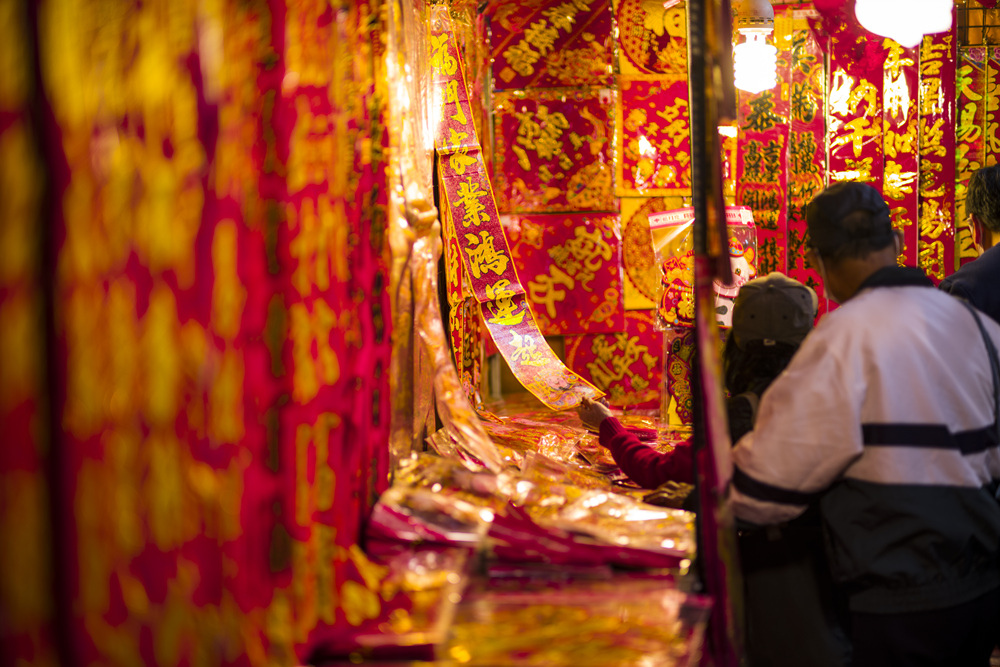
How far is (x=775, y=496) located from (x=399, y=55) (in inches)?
47.2

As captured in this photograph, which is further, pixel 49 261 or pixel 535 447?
pixel 535 447

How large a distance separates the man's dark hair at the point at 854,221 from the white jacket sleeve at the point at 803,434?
0.22 meters

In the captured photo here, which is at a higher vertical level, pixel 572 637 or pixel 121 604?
pixel 121 604

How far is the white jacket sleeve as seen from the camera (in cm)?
134

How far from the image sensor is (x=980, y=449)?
144cm

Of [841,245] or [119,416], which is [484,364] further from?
[119,416]

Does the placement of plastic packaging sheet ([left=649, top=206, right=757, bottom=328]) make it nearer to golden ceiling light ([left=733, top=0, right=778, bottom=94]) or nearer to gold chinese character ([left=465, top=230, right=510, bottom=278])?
gold chinese character ([left=465, top=230, right=510, bottom=278])

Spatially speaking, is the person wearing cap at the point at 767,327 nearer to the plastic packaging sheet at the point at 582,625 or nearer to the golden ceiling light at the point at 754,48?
the plastic packaging sheet at the point at 582,625

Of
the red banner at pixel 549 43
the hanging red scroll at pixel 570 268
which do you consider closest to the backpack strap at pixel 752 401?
the hanging red scroll at pixel 570 268

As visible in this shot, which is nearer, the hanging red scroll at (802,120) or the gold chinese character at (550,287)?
the gold chinese character at (550,287)

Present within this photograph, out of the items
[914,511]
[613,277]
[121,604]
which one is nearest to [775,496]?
[914,511]

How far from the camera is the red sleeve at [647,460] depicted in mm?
1735

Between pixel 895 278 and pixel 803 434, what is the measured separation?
0.37 meters

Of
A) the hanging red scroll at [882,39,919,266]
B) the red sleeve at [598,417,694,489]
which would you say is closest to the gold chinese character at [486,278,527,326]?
the red sleeve at [598,417,694,489]
